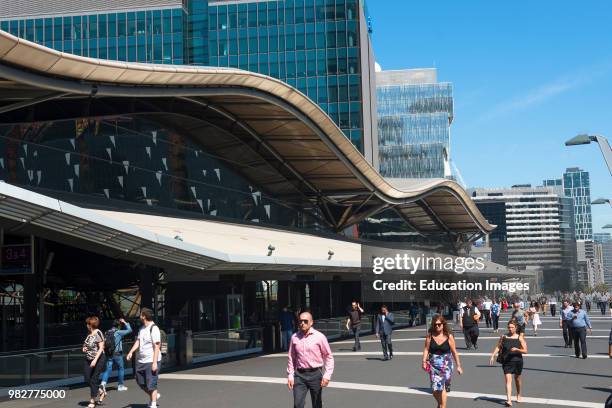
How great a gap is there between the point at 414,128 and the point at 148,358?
462ft

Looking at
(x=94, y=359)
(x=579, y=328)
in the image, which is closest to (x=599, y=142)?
(x=579, y=328)

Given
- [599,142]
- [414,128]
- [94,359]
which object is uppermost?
[414,128]

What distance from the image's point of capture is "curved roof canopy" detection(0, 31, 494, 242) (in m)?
19.9

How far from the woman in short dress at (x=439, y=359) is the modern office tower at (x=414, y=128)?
134098 millimetres

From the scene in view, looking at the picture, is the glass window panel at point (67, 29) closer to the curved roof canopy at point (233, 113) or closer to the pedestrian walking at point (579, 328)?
the curved roof canopy at point (233, 113)

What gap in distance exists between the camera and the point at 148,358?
12617 millimetres

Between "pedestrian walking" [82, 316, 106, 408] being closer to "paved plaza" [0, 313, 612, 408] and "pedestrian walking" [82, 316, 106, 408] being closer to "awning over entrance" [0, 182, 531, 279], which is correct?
"paved plaza" [0, 313, 612, 408]

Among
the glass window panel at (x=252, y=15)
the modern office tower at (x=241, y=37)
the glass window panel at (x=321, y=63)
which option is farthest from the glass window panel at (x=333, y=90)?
the glass window panel at (x=252, y=15)

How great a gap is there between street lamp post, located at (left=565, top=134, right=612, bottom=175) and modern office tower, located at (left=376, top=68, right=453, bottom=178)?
5012 inches

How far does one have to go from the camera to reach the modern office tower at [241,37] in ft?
273

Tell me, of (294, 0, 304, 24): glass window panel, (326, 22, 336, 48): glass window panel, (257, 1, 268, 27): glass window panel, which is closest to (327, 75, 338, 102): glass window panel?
(326, 22, 336, 48): glass window panel

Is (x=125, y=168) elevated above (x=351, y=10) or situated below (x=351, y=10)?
below

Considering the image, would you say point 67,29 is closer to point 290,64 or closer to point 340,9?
point 290,64

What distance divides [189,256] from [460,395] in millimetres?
8111
